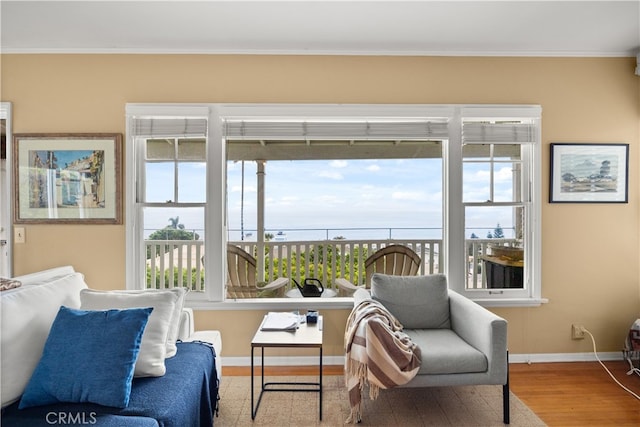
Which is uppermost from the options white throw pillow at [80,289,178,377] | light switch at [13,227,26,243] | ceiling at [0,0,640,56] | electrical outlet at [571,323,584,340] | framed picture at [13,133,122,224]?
ceiling at [0,0,640,56]

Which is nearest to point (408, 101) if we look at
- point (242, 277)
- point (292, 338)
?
Result: point (292, 338)

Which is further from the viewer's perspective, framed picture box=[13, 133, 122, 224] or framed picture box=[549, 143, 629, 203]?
framed picture box=[549, 143, 629, 203]

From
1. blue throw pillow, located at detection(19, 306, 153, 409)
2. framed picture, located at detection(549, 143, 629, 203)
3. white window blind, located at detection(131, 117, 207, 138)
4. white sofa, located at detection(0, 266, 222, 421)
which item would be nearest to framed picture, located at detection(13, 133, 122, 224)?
white window blind, located at detection(131, 117, 207, 138)

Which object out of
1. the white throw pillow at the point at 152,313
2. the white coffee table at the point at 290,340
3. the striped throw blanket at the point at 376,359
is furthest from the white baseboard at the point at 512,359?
the white throw pillow at the point at 152,313

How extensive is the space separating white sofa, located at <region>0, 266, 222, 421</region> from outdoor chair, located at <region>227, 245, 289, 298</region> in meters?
1.60

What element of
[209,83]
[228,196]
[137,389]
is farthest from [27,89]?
[137,389]

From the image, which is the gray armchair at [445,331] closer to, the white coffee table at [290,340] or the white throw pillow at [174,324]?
the white coffee table at [290,340]

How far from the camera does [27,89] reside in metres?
3.04

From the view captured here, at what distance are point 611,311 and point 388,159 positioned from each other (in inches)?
99.1

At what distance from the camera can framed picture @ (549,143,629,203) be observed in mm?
3133

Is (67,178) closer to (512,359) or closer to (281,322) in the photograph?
(281,322)

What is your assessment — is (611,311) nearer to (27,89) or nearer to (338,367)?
(338,367)

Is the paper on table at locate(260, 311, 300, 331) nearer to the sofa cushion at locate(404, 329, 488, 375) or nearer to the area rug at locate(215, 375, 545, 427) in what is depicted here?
the area rug at locate(215, 375, 545, 427)

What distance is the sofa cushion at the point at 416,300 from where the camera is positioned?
2.73 meters
